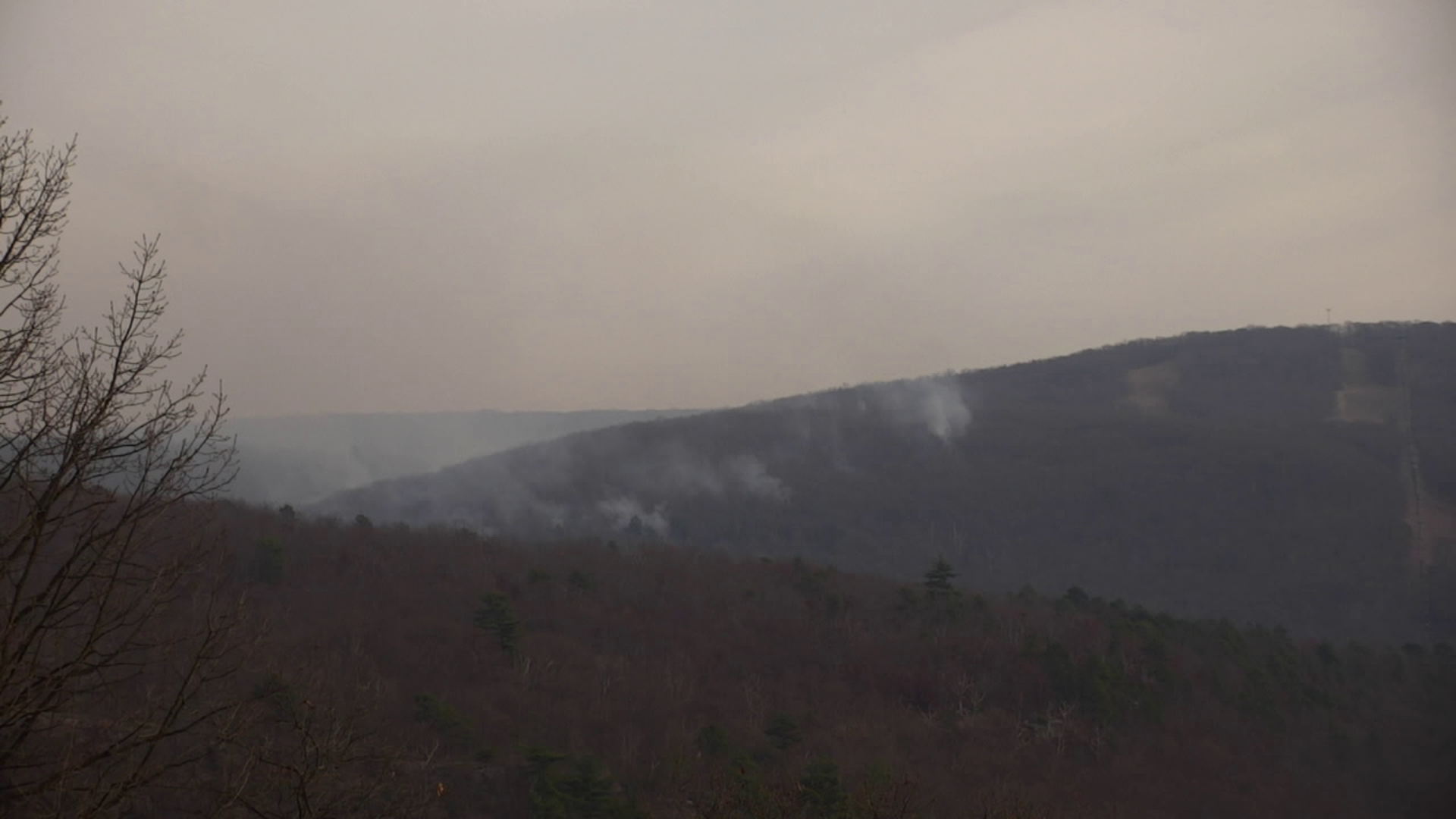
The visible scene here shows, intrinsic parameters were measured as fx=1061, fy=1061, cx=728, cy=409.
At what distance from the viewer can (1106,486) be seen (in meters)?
89.6

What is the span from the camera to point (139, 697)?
69.2 feet

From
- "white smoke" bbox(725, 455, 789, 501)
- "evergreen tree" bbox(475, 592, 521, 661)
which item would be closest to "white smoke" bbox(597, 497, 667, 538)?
"white smoke" bbox(725, 455, 789, 501)

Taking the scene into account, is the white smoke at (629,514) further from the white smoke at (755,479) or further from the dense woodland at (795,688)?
the dense woodland at (795,688)

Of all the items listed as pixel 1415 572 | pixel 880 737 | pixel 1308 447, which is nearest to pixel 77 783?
pixel 880 737

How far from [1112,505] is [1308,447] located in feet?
53.4

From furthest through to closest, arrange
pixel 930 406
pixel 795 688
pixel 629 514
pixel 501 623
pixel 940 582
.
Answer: pixel 930 406
pixel 629 514
pixel 940 582
pixel 795 688
pixel 501 623

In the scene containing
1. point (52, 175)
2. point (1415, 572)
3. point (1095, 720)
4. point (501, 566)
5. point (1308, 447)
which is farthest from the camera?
point (1308, 447)

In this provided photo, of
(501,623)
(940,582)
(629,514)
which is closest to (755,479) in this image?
(629,514)

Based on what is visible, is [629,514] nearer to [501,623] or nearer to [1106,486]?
[1106,486]

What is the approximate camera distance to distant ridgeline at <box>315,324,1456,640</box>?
6950 cm

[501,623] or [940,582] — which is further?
[940,582]

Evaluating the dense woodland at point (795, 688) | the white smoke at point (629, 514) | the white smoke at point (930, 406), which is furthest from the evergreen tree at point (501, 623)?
the white smoke at point (930, 406)

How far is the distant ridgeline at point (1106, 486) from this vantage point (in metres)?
69.5

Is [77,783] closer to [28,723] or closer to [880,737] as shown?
[28,723]
